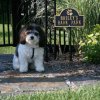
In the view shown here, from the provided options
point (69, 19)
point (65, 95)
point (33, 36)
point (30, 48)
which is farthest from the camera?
point (69, 19)

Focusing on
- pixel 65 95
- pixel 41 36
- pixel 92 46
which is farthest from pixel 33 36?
pixel 92 46

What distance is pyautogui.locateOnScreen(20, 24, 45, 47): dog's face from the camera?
690 cm

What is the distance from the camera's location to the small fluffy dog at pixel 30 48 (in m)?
6.95

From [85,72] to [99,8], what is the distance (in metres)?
1.75

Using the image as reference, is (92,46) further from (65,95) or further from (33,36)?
(65,95)

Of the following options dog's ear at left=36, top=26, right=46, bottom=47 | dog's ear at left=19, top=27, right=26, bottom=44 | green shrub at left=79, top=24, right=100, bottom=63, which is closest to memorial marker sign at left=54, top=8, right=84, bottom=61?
green shrub at left=79, top=24, right=100, bottom=63

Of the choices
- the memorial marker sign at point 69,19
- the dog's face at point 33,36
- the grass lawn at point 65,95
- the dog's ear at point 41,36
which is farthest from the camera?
the memorial marker sign at point 69,19

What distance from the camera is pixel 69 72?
7344mm

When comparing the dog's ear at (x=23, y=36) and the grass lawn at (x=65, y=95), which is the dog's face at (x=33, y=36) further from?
the grass lawn at (x=65, y=95)

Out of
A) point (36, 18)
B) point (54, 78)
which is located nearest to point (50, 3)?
point (36, 18)

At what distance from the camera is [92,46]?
316 inches

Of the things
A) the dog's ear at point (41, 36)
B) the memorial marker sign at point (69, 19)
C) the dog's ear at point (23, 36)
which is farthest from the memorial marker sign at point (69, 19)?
the dog's ear at point (23, 36)

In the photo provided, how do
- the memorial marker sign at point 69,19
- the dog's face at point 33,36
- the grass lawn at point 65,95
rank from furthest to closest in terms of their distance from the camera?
the memorial marker sign at point 69,19, the dog's face at point 33,36, the grass lawn at point 65,95

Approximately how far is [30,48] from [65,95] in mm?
1587
